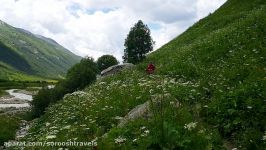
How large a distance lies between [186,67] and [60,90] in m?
35.1

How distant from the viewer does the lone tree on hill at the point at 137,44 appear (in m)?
58.2

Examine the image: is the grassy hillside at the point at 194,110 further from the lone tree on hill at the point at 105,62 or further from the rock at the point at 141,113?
the lone tree on hill at the point at 105,62

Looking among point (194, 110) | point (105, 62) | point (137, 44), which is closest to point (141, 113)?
point (194, 110)

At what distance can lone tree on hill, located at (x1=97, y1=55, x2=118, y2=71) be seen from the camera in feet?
259

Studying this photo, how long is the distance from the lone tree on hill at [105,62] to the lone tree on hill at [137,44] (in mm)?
19225

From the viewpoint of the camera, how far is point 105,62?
7931 cm

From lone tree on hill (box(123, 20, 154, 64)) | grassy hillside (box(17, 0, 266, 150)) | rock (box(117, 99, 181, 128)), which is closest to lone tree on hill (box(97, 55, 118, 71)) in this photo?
lone tree on hill (box(123, 20, 154, 64))

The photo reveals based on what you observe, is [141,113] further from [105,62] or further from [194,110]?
[105,62]

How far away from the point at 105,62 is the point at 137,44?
21.4 metres

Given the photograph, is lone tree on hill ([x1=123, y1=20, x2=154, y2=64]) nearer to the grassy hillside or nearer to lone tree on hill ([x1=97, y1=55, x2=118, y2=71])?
lone tree on hill ([x1=97, y1=55, x2=118, y2=71])

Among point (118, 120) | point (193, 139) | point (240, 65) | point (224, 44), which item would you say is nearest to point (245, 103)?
point (193, 139)

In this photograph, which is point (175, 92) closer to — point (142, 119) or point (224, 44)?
point (142, 119)

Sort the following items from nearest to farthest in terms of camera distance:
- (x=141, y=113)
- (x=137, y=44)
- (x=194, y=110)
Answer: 1. (x=194, y=110)
2. (x=141, y=113)
3. (x=137, y=44)

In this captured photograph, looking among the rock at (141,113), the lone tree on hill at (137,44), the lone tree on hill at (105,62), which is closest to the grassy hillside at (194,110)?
the rock at (141,113)
